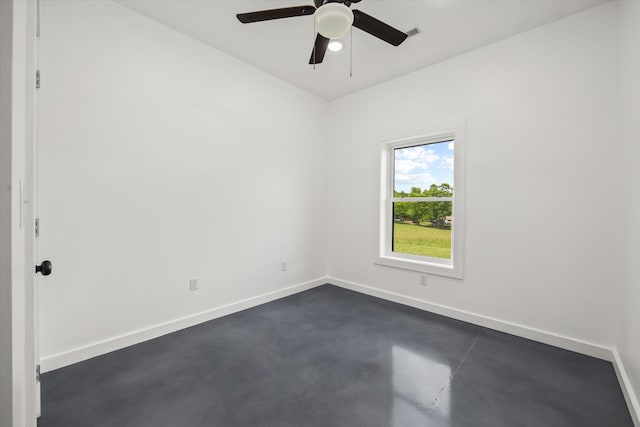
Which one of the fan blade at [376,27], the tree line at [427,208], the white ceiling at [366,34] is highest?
the white ceiling at [366,34]

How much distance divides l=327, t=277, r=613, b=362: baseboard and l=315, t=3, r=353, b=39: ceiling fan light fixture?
9.50 ft

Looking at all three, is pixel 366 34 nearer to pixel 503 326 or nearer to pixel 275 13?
pixel 275 13

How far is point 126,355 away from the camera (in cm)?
219

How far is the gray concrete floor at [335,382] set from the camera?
5.16 ft

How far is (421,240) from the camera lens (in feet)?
11.4

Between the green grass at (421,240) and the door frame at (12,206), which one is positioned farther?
the green grass at (421,240)

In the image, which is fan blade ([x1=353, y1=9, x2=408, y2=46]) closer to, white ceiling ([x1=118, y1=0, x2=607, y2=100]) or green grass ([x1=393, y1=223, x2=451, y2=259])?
white ceiling ([x1=118, y1=0, x2=607, y2=100])

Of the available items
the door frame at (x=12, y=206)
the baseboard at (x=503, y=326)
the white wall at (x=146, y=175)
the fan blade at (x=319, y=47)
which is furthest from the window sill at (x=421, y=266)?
the door frame at (x=12, y=206)

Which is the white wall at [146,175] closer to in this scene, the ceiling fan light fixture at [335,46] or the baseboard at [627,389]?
the ceiling fan light fixture at [335,46]

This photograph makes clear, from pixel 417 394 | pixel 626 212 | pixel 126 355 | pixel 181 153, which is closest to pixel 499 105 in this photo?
pixel 626 212

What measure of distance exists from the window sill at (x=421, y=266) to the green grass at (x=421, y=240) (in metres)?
0.14

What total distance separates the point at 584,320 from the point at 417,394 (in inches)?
67.0

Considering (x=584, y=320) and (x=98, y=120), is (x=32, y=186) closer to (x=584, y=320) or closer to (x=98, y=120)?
(x=98, y=120)

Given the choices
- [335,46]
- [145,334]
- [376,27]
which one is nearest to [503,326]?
[376,27]
